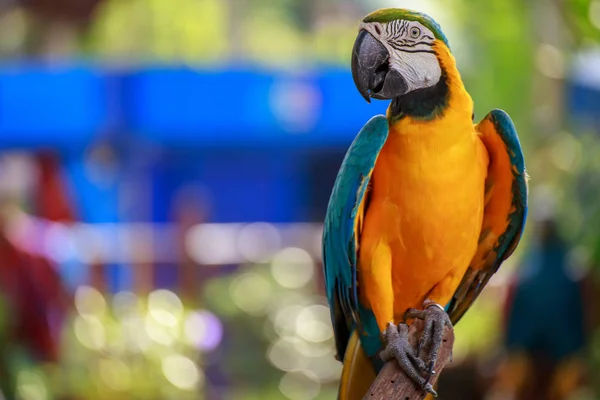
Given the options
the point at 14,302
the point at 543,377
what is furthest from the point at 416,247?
the point at 14,302

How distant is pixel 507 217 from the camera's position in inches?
36.5

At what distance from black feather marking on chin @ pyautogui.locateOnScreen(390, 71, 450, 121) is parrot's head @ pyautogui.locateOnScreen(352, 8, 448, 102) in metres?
0.02

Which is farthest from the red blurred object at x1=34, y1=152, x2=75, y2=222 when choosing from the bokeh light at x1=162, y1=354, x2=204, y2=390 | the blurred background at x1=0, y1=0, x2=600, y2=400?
the bokeh light at x1=162, y1=354, x2=204, y2=390

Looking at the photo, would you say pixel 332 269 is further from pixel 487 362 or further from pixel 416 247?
pixel 487 362

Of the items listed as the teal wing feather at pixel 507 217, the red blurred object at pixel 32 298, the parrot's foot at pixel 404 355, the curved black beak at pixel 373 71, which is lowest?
the red blurred object at pixel 32 298

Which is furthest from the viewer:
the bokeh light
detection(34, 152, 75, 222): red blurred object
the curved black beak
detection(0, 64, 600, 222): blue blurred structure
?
detection(0, 64, 600, 222): blue blurred structure

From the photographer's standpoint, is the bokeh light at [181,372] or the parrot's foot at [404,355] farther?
the bokeh light at [181,372]

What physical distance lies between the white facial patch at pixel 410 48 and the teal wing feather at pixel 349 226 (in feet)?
0.19

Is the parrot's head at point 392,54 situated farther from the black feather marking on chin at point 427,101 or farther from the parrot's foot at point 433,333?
the parrot's foot at point 433,333

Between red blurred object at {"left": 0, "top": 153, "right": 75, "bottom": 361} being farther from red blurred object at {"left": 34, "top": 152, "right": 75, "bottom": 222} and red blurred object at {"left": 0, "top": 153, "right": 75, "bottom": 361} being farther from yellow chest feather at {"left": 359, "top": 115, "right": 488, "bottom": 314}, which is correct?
yellow chest feather at {"left": 359, "top": 115, "right": 488, "bottom": 314}

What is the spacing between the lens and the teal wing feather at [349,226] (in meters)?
0.86

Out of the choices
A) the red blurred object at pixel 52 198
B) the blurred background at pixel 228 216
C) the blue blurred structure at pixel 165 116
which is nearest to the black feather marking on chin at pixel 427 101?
the blurred background at pixel 228 216

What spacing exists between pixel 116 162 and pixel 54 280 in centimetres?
166

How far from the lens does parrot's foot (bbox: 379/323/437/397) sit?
2.69ft
